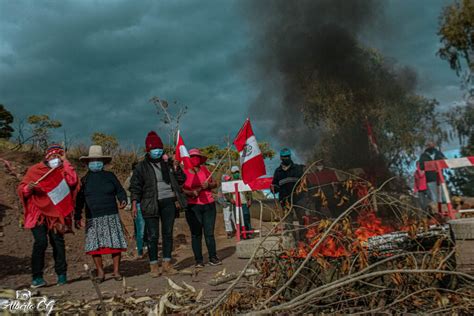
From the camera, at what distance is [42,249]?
712 centimetres

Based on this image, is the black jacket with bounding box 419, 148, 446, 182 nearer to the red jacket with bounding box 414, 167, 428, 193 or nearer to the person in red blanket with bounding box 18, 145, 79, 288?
the red jacket with bounding box 414, 167, 428, 193

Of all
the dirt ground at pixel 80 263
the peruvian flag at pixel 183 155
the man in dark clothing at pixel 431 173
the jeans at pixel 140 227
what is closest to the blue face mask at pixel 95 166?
the peruvian flag at pixel 183 155

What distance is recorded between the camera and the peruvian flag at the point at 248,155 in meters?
8.73

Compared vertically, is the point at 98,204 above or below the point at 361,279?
above

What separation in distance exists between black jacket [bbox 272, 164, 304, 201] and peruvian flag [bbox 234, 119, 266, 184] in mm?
358

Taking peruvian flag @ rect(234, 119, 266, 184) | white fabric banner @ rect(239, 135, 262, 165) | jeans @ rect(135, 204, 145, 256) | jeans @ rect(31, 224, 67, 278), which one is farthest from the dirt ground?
white fabric banner @ rect(239, 135, 262, 165)

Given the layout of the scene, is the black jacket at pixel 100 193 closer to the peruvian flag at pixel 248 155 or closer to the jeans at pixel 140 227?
the peruvian flag at pixel 248 155

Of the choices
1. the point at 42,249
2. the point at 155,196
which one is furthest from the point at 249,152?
the point at 42,249

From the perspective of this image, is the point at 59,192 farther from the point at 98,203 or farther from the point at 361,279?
the point at 361,279

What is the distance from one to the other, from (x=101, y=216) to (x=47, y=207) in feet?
2.55

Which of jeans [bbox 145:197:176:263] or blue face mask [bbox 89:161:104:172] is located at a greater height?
blue face mask [bbox 89:161:104:172]

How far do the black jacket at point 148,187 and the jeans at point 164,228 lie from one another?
4.6 inches

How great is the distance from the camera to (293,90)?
63.9ft

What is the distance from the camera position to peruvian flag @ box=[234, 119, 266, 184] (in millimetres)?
8734
